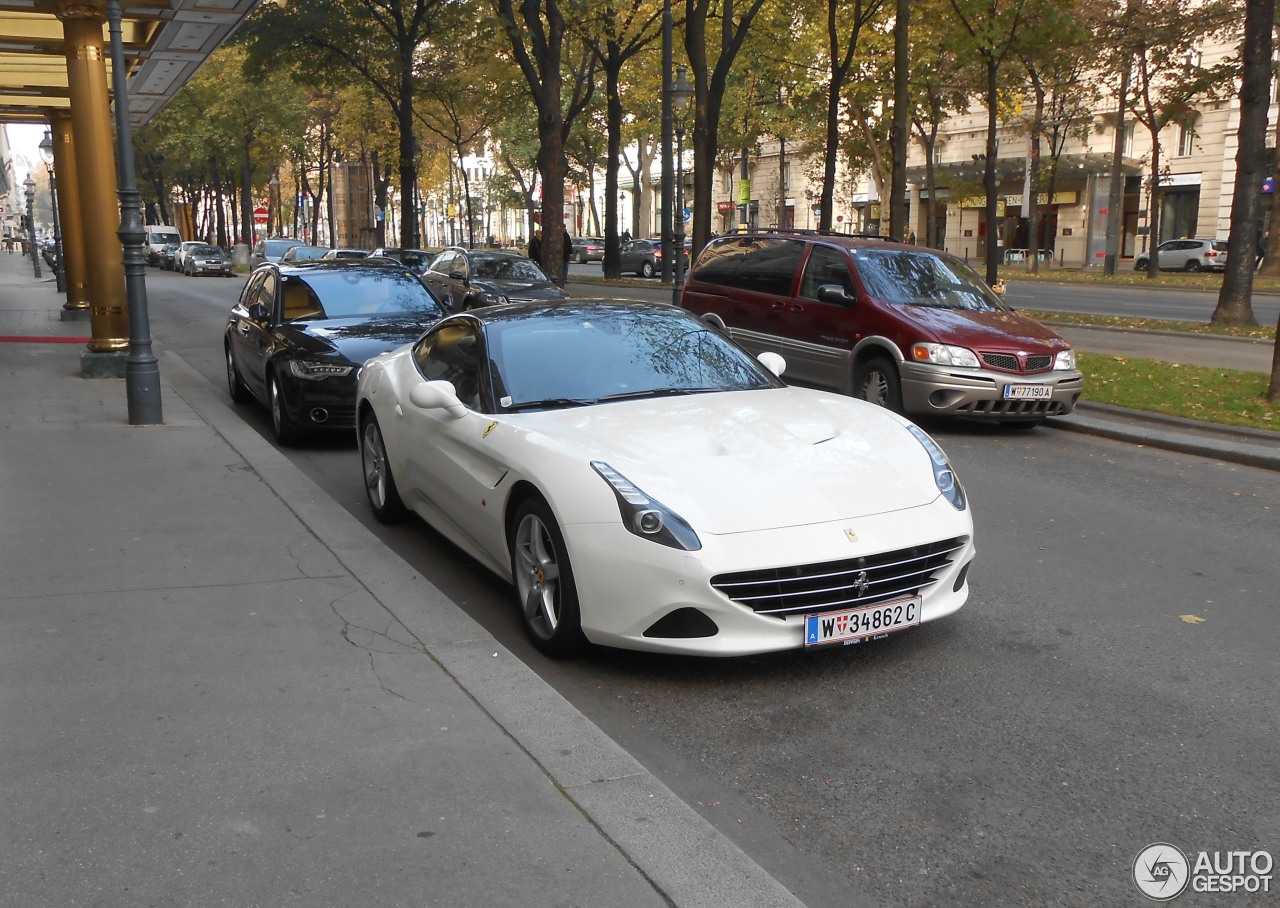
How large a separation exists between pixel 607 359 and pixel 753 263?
738cm

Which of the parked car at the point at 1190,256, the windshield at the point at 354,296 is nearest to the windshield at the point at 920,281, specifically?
the windshield at the point at 354,296

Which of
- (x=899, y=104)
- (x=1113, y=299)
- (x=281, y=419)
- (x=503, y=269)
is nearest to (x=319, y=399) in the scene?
(x=281, y=419)

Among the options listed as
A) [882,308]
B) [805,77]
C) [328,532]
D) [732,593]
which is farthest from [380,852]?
[805,77]

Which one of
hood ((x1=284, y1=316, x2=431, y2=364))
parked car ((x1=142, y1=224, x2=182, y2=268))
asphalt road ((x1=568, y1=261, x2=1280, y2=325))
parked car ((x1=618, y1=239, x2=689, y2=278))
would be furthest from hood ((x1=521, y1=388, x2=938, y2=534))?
parked car ((x1=142, y1=224, x2=182, y2=268))

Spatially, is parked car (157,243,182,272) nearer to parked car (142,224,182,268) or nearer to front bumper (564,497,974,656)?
parked car (142,224,182,268)

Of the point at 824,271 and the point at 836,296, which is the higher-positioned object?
the point at 824,271

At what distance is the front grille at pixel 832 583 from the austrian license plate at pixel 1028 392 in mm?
6091

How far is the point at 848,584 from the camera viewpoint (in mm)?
4641

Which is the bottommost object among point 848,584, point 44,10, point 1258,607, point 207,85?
point 1258,607

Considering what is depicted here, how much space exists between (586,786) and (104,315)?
12530 mm

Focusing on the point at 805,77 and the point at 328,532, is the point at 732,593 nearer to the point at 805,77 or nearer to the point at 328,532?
the point at 328,532

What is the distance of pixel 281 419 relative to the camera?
10.1 metres

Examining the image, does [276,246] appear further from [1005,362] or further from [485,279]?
[1005,362]

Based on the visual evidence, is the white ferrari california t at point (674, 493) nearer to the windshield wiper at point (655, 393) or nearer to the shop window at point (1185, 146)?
the windshield wiper at point (655, 393)
